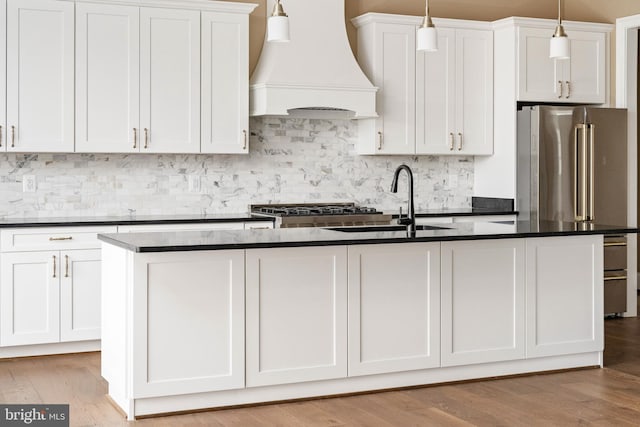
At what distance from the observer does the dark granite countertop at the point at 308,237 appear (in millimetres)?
4184

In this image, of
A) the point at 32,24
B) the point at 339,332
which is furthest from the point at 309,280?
the point at 32,24

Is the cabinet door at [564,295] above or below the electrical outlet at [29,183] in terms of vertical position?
below

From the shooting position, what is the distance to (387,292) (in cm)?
469

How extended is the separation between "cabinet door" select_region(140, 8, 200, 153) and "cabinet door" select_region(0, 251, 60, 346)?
1110mm

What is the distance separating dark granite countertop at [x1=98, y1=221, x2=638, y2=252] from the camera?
4.18m

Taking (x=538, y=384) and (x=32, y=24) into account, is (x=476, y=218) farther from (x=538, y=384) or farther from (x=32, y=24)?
(x=32, y=24)

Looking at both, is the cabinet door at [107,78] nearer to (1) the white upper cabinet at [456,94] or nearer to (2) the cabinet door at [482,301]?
(1) the white upper cabinet at [456,94]

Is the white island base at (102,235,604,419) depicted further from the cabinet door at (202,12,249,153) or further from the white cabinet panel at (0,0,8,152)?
the cabinet door at (202,12,249,153)

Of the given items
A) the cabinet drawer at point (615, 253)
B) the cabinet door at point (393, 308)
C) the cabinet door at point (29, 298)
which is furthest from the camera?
the cabinet drawer at point (615, 253)

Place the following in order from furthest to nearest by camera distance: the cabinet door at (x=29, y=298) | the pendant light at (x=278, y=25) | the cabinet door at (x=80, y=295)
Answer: the cabinet door at (x=80, y=295) < the cabinet door at (x=29, y=298) < the pendant light at (x=278, y=25)

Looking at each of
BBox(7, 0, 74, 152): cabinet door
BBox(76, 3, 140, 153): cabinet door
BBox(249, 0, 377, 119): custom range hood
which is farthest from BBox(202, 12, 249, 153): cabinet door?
BBox(7, 0, 74, 152): cabinet door

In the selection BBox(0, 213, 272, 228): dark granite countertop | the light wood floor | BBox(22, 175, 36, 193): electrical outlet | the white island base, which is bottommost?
the light wood floor

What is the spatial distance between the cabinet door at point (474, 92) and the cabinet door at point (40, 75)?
10.2ft

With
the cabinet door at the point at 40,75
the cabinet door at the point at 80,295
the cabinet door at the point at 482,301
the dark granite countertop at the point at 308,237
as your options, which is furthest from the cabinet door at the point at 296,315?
the cabinet door at the point at 40,75
